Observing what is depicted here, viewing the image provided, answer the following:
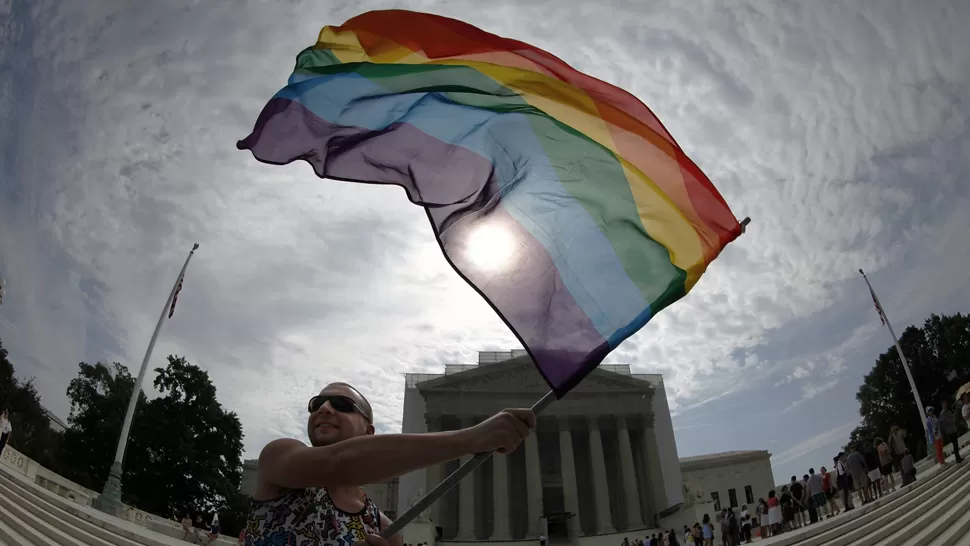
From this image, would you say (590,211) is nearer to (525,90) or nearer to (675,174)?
(675,174)

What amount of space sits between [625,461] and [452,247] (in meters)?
46.1

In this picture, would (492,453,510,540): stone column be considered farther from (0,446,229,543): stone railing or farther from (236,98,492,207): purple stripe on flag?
(236,98,492,207): purple stripe on flag

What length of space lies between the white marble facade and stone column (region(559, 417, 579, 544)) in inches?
3.0

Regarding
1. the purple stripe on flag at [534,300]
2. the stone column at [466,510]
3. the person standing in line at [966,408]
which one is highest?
the person standing in line at [966,408]

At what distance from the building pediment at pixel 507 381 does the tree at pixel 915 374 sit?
720 inches

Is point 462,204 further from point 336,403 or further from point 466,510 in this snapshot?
point 466,510

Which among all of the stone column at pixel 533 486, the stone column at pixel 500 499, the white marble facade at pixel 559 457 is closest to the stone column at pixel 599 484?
the white marble facade at pixel 559 457

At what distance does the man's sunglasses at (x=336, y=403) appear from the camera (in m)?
2.04

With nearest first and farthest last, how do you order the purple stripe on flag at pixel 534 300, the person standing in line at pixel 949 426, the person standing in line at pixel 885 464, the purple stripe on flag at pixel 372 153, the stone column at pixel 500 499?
the purple stripe on flag at pixel 534 300 < the purple stripe on flag at pixel 372 153 < the person standing in line at pixel 949 426 < the person standing in line at pixel 885 464 < the stone column at pixel 500 499

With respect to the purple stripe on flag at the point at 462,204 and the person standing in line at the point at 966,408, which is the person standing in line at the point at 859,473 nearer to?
the person standing in line at the point at 966,408

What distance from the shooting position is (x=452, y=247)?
297 cm

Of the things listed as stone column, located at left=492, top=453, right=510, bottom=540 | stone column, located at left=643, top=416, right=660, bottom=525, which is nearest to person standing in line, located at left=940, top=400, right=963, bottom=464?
stone column, located at left=492, top=453, right=510, bottom=540

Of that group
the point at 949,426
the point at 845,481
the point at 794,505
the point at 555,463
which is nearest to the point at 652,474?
the point at 555,463

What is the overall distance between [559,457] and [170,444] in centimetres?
2932
